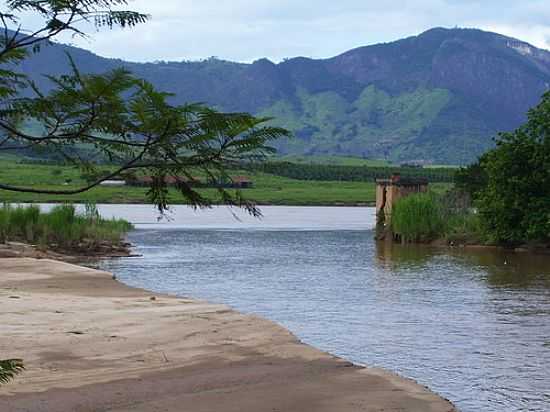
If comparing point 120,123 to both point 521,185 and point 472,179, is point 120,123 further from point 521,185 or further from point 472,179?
point 472,179

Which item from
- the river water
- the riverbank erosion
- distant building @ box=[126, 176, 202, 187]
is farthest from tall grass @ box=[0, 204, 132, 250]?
distant building @ box=[126, 176, 202, 187]

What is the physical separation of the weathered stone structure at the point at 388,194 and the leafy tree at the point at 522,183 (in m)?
7.78

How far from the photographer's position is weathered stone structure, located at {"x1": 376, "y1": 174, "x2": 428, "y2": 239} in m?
59.0

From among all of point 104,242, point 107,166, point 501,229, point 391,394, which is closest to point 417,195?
point 501,229

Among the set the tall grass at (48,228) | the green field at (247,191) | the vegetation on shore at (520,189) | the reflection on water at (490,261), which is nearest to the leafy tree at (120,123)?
the reflection on water at (490,261)

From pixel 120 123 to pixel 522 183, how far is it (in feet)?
150

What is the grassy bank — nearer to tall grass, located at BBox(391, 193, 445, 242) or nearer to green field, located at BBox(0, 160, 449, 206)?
tall grass, located at BBox(391, 193, 445, 242)

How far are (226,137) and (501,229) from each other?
46520mm

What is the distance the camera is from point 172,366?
1468 centimetres

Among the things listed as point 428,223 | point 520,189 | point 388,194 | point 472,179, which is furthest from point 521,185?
point 472,179

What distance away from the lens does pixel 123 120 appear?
20.2 feet

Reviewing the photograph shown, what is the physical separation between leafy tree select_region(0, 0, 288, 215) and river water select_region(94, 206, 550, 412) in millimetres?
3286

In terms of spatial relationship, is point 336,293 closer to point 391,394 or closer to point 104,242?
point 391,394

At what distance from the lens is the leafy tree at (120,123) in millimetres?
6016
